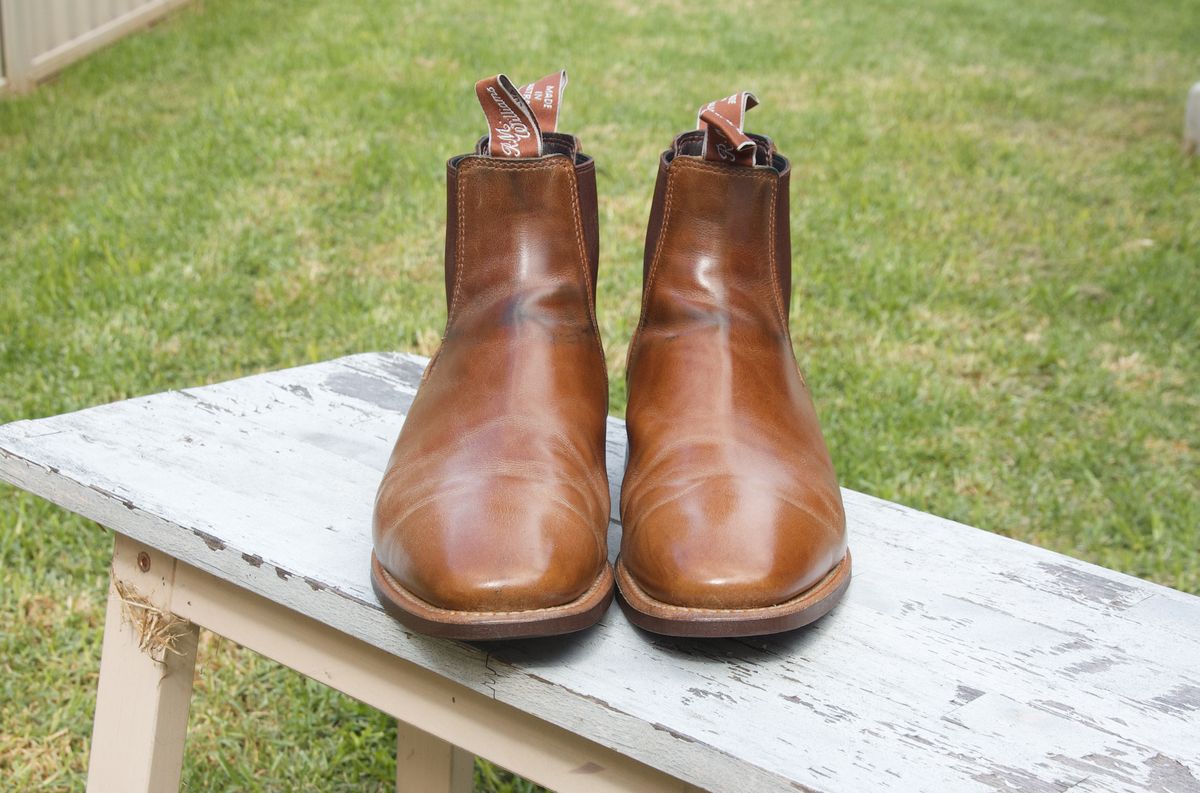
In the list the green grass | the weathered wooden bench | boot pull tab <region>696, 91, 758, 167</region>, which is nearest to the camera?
the weathered wooden bench

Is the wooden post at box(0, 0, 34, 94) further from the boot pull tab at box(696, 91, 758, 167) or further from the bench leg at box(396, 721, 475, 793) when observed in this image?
the boot pull tab at box(696, 91, 758, 167)

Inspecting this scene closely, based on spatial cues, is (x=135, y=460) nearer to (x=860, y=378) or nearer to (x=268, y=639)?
(x=268, y=639)

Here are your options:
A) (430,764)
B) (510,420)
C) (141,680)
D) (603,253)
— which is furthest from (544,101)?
(603,253)

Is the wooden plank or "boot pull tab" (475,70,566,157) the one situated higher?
"boot pull tab" (475,70,566,157)

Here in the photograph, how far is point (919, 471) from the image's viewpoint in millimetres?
2191

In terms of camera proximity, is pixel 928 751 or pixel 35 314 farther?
pixel 35 314

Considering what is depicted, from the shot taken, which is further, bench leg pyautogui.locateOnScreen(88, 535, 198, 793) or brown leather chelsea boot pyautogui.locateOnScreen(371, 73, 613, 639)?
bench leg pyautogui.locateOnScreen(88, 535, 198, 793)

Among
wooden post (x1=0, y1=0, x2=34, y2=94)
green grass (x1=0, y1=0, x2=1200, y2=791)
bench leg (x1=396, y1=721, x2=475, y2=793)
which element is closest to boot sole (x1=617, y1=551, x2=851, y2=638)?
bench leg (x1=396, y1=721, x2=475, y2=793)

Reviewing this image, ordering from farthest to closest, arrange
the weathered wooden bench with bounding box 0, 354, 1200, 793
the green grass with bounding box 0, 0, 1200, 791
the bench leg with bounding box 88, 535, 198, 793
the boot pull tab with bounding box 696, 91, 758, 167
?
1. the green grass with bounding box 0, 0, 1200, 791
2. the bench leg with bounding box 88, 535, 198, 793
3. the boot pull tab with bounding box 696, 91, 758, 167
4. the weathered wooden bench with bounding box 0, 354, 1200, 793

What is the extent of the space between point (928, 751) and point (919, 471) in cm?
154

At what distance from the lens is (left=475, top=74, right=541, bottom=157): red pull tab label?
89cm

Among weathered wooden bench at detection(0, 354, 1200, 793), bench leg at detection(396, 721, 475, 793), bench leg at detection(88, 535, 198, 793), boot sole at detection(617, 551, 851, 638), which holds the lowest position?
bench leg at detection(396, 721, 475, 793)

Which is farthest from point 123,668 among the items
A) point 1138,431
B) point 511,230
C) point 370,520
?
point 1138,431

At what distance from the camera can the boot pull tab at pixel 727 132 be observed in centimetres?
87
